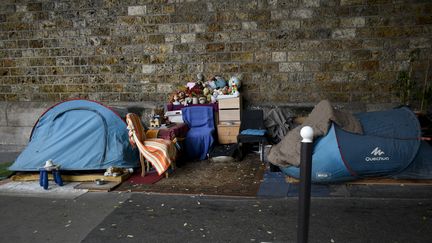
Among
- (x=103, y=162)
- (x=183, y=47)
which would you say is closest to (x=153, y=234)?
(x=103, y=162)

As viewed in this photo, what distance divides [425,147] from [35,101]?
7230 mm

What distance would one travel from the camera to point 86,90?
7352 mm

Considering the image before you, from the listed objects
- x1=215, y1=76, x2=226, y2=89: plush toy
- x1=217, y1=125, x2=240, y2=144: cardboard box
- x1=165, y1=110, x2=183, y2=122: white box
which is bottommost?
x1=217, y1=125, x2=240, y2=144: cardboard box

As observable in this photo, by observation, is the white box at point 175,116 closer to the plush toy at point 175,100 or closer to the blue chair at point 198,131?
the blue chair at point 198,131

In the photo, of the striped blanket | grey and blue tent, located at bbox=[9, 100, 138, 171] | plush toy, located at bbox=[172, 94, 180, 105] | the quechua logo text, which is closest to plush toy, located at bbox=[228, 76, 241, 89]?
plush toy, located at bbox=[172, 94, 180, 105]

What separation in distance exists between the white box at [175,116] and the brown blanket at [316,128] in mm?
2151

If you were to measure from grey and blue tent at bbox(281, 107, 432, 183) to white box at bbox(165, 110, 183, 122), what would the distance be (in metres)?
2.75

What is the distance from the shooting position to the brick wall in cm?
622

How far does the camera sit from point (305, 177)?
2271mm

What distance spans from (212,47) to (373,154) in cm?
374

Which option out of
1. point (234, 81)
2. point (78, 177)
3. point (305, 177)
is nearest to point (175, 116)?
point (234, 81)

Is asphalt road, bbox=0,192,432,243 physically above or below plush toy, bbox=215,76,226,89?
below

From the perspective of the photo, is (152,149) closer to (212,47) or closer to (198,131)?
(198,131)

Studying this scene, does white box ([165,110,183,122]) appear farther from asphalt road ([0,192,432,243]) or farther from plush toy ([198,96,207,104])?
asphalt road ([0,192,432,243])
